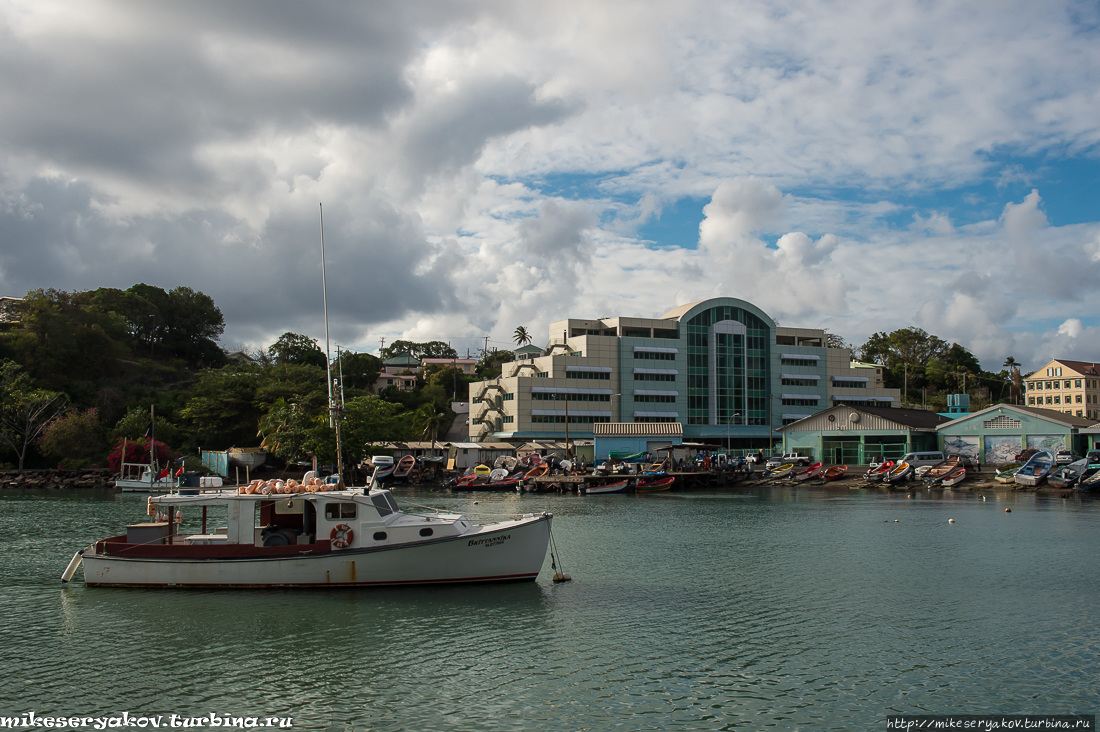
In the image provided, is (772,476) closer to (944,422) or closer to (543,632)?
(944,422)

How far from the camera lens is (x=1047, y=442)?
6738 cm

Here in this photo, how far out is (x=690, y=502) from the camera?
54094 millimetres

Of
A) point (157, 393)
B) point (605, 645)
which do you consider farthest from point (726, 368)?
point (605, 645)

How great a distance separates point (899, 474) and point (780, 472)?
11.7 m

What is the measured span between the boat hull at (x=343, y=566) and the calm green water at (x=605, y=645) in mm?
398

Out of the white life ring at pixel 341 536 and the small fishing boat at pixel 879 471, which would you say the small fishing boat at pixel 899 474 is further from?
the white life ring at pixel 341 536

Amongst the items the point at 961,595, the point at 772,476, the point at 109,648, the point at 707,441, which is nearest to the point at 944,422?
the point at 772,476

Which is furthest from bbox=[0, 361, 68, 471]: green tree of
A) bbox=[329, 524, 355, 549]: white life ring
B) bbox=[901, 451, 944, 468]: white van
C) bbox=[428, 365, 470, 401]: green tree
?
bbox=[901, 451, 944, 468]: white van

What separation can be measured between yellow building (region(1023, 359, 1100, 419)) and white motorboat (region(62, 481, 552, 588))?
13446 cm

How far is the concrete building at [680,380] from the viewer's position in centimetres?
9344

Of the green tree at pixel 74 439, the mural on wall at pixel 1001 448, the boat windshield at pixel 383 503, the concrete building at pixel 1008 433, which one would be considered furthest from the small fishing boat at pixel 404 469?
the boat windshield at pixel 383 503

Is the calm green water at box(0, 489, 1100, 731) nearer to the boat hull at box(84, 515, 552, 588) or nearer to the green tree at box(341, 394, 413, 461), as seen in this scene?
the boat hull at box(84, 515, 552, 588)

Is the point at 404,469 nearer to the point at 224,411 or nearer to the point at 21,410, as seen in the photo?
the point at 224,411

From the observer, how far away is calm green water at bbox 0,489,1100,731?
499 inches
